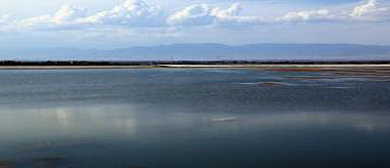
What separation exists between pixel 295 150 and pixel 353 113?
7.74 m

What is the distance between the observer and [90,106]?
23.7 metres

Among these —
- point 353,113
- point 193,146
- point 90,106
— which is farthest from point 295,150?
point 90,106

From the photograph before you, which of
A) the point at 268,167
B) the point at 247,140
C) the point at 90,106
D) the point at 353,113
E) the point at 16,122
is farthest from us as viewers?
the point at 90,106

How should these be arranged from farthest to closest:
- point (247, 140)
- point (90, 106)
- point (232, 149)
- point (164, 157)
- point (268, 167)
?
point (90, 106) < point (247, 140) < point (232, 149) < point (164, 157) < point (268, 167)

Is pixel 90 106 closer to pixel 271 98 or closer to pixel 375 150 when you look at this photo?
pixel 271 98

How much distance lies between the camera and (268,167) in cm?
1100

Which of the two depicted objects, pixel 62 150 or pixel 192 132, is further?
pixel 192 132

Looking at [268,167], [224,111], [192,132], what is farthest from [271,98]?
[268,167]

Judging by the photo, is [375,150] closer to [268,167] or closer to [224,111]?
[268,167]

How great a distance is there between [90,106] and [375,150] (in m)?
14.3

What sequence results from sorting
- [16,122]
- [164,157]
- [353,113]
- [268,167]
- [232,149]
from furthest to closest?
[353,113] < [16,122] < [232,149] < [164,157] < [268,167]

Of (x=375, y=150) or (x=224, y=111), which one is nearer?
(x=375, y=150)

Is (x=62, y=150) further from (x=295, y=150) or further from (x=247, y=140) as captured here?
(x=295, y=150)

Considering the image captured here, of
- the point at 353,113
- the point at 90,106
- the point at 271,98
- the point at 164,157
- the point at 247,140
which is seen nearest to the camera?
the point at 164,157
